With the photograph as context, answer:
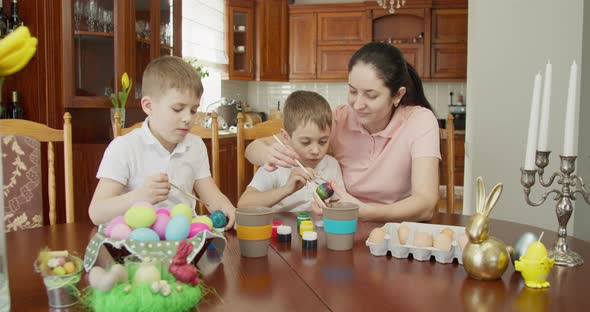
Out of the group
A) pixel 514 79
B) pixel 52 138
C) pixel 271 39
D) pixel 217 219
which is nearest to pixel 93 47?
pixel 52 138

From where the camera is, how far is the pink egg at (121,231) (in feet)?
2.91

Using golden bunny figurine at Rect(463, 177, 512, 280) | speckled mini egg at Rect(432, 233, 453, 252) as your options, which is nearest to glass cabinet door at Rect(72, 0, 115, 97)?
speckled mini egg at Rect(432, 233, 453, 252)

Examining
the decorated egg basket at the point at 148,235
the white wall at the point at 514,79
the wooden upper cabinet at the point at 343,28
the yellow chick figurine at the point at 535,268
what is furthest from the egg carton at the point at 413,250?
the wooden upper cabinet at the point at 343,28

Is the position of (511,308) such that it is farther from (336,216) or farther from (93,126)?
(93,126)

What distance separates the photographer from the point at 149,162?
1.58m

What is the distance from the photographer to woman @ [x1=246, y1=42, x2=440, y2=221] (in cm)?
160

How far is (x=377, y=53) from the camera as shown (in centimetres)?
170

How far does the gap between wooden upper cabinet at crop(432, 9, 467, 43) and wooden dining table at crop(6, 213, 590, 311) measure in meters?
5.20

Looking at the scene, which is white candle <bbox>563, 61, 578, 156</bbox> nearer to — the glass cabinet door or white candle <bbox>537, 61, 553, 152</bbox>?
white candle <bbox>537, 61, 553, 152</bbox>

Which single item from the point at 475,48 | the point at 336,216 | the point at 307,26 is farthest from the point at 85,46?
the point at 307,26

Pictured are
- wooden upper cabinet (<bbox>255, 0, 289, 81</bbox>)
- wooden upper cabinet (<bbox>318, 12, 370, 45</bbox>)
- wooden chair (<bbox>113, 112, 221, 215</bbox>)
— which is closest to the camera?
wooden chair (<bbox>113, 112, 221, 215</bbox>)

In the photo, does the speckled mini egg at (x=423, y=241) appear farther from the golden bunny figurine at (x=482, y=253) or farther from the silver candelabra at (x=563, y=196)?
the silver candelabra at (x=563, y=196)

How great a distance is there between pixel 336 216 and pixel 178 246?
0.44m

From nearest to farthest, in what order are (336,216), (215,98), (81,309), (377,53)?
(81,309) → (336,216) → (377,53) → (215,98)
